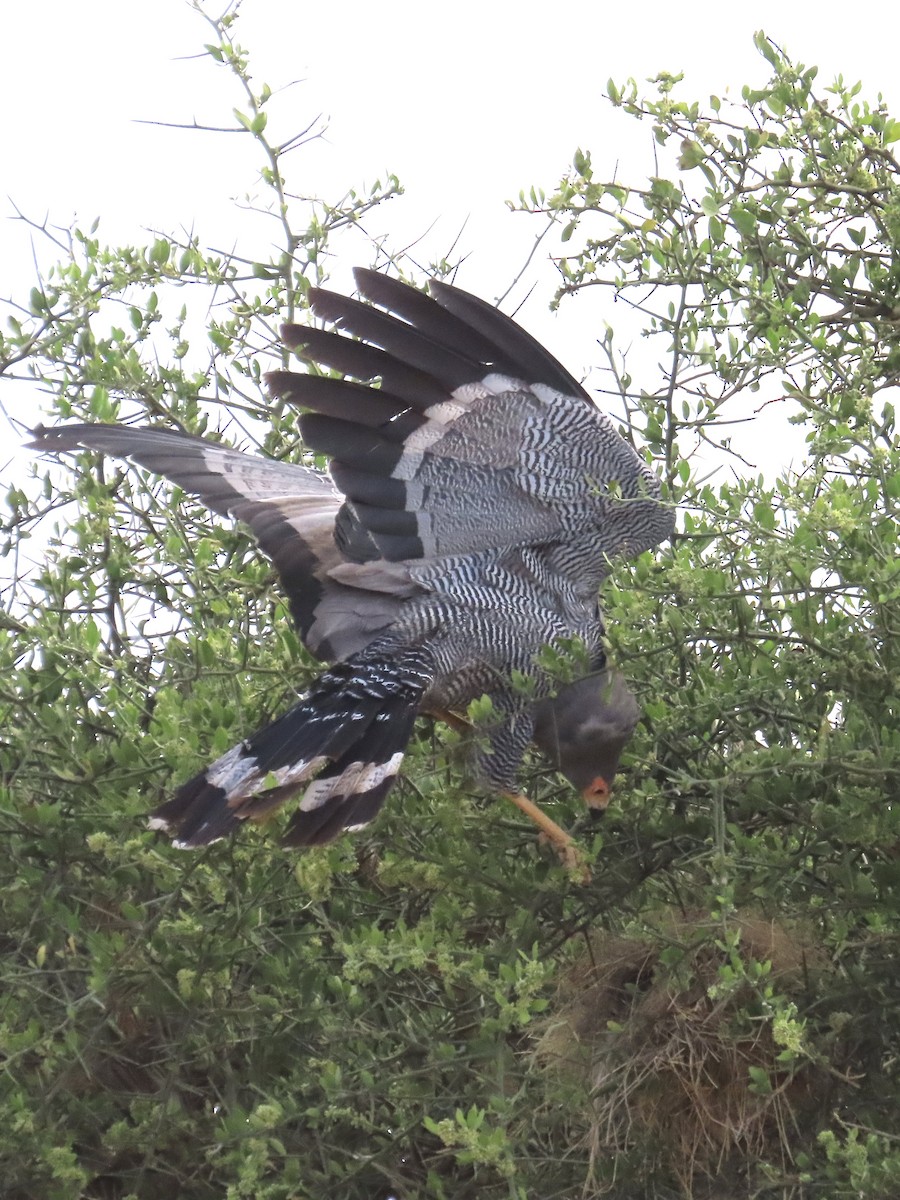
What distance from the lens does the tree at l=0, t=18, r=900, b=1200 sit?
2885mm

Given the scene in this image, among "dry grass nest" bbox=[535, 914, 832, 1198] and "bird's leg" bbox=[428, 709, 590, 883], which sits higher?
"bird's leg" bbox=[428, 709, 590, 883]

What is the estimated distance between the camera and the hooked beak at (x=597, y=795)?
10.9 feet

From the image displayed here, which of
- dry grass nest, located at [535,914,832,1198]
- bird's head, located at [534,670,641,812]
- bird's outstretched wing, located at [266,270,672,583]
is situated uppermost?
bird's outstretched wing, located at [266,270,672,583]

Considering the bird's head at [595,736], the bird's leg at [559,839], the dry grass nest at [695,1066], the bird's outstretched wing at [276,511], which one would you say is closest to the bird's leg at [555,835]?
the bird's leg at [559,839]

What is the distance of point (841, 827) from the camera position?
2910 mm

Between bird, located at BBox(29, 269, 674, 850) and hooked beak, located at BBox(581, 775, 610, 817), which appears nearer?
hooked beak, located at BBox(581, 775, 610, 817)

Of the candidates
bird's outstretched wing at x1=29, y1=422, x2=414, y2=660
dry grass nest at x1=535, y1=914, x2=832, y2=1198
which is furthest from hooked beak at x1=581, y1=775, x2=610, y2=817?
bird's outstretched wing at x1=29, y1=422, x2=414, y2=660

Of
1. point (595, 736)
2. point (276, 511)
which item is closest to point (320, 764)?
point (595, 736)

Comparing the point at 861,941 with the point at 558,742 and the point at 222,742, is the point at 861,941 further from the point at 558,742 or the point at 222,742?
the point at 222,742

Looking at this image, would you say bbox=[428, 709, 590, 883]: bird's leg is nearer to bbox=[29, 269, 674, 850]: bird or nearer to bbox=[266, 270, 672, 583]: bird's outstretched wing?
bbox=[29, 269, 674, 850]: bird

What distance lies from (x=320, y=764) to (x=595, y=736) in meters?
0.63

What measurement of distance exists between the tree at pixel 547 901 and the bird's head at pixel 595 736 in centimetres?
8

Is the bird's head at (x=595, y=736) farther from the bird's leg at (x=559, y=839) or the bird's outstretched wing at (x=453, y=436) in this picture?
the bird's outstretched wing at (x=453, y=436)

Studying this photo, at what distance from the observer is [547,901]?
3232 millimetres
